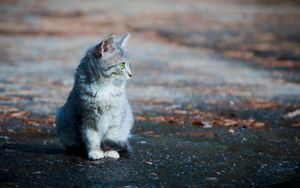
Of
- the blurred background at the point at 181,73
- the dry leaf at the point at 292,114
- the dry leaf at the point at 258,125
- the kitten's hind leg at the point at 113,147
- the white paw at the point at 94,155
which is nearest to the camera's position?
the white paw at the point at 94,155

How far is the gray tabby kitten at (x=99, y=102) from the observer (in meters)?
6.77

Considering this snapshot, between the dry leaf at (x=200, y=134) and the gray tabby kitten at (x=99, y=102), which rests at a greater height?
the gray tabby kitten at (x=99, y=102)

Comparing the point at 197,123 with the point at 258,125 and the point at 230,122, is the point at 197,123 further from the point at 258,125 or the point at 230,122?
the point at 258,125

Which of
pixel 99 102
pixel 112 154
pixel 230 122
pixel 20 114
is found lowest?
pixel 112 154

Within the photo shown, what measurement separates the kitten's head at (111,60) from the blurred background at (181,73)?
1.07 meters

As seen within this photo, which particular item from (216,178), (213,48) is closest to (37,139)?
(216,178)

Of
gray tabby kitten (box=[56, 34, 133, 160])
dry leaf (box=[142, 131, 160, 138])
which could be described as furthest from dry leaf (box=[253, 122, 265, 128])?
gray tabby kitten (box=[56, 34, 133, 160])

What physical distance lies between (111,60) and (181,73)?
8.15 meters

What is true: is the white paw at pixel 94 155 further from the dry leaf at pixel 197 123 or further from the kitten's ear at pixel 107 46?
the dry leaf at pixel 197 123

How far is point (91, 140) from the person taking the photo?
6.80 m

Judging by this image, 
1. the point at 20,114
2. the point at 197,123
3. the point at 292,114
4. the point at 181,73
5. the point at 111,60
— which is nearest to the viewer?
the point at 111,60

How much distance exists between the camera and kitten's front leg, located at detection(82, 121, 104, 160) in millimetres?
6781

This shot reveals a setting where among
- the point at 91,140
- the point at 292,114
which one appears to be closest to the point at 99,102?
the point at 91,140

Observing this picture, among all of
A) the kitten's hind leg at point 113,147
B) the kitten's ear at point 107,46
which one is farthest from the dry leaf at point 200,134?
the kitten's ear at point 107,46
